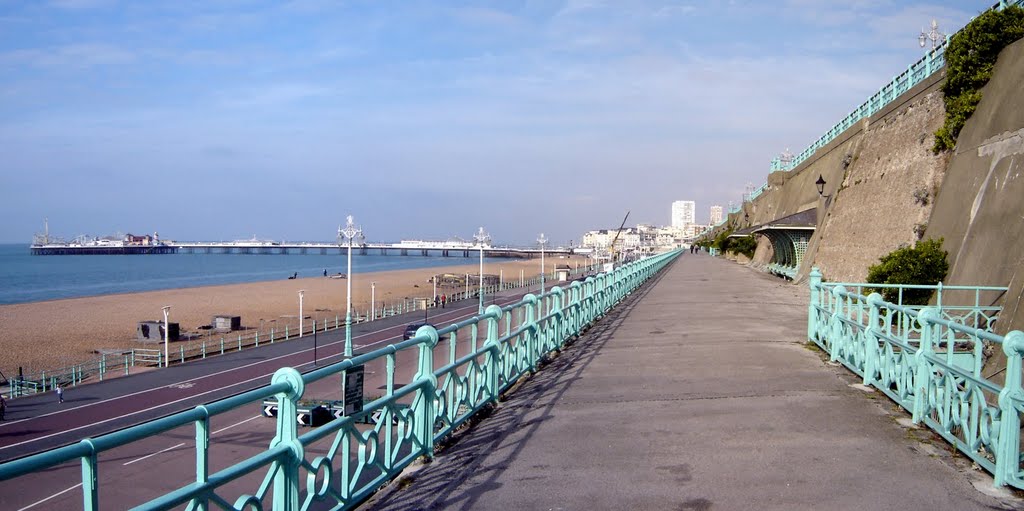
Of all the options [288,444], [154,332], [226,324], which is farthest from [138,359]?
[288,444]

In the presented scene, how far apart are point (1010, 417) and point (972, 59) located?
15316mm

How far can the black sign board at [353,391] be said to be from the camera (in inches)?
205

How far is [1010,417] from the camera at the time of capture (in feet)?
17.1

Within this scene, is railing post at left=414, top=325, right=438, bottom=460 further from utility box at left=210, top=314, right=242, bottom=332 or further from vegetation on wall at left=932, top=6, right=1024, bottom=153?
utility box at left=210, top=314, right=242, bottom=332

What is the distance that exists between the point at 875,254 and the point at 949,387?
663 inches

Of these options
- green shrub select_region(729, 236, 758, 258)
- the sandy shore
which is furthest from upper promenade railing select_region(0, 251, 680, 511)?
green shrub select_region(729, 236, 758, 258)

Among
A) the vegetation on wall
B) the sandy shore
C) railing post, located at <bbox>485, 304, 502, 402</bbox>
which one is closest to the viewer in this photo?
railing post, located at <bbox>485, 304, 502, 402</bbox>

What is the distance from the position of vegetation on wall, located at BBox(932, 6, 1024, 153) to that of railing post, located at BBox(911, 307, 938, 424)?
12.9 metres

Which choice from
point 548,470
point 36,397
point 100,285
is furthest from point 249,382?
point 100,285

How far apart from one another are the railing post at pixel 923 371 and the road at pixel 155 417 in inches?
175

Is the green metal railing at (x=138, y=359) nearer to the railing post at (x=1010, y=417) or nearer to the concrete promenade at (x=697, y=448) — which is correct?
the concrete promenade at (x=697, y=448)

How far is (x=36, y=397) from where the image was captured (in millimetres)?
25531

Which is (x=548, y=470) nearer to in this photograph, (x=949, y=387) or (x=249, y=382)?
(x=949, y=387)

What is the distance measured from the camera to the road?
493 inches
